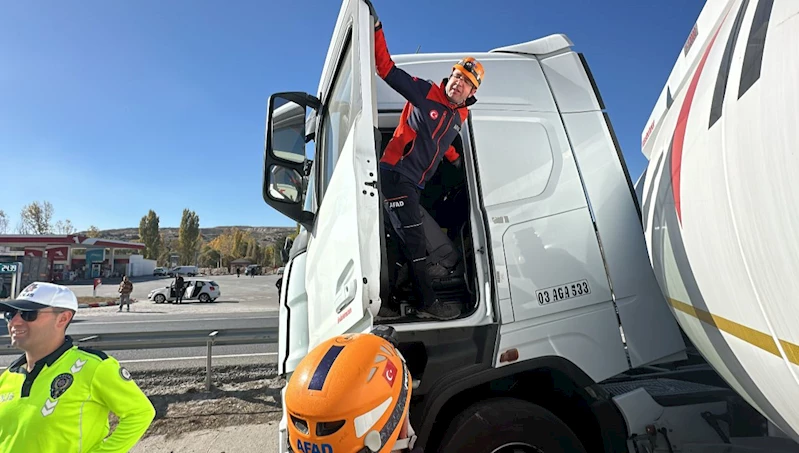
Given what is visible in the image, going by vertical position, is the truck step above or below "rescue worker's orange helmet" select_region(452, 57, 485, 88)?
below

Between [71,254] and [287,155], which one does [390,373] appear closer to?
[287,155]

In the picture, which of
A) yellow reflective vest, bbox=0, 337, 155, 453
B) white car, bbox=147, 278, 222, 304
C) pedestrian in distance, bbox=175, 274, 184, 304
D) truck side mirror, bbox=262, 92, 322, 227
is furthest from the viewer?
white car, bbox=147, 278, 222, 304

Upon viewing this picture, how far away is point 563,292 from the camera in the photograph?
2244 millimetres

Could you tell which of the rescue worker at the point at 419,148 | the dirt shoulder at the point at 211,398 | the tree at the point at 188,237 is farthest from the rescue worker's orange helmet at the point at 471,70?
the tree at the point at 188,237

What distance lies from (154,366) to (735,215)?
820cm

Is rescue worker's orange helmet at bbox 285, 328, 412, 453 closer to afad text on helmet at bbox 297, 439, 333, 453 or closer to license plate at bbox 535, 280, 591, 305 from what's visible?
afad text on helmet at bbox 297, 439, 333, 453

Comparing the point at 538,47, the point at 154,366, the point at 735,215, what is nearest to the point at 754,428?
the point at 735,215

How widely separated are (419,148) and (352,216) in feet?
2.44

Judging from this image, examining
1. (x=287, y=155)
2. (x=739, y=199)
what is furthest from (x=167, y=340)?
(x=739, y=199)

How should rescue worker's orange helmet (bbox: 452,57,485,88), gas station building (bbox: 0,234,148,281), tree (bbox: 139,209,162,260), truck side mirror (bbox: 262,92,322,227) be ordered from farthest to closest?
tree (bbox: 139,209,162,260)
gas station building (bbox: 0,234,148,281)
truck side mirror (bbox: 262,92,322,227)
rescue worker's orange helmet (bbox: 452,57,485,88)

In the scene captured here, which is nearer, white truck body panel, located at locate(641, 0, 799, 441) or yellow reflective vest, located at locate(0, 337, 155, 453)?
white truck body panel, located at locate(641, 0, 799, 441)

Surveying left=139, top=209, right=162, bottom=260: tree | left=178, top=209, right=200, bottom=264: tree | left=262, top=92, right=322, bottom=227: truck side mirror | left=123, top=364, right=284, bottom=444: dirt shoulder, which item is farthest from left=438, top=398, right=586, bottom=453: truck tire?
left=178, top=209, right=200, bottom=264: tree

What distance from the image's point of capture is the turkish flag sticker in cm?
124

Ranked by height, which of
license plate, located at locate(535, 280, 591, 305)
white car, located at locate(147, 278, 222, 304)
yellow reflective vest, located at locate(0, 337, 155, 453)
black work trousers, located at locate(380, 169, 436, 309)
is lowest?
white car, located at locate(147, 278, 222, 304)
